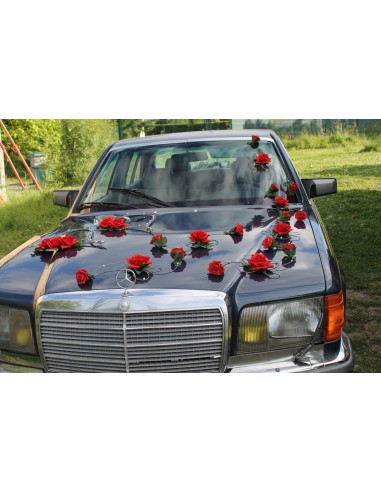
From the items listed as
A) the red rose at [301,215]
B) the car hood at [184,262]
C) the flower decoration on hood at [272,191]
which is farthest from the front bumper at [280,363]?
the flower decoration on hood at [272,191]

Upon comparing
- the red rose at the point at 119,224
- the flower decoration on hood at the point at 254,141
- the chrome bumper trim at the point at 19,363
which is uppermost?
the flower decoration on hood at the point at 254,141

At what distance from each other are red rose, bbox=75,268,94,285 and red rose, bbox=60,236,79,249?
0.52 metres

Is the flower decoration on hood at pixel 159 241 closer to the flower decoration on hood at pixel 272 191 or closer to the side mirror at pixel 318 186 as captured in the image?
the flower decoration on hood at pixel 272 191

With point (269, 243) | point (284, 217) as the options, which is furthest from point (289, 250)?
point (284, 217)

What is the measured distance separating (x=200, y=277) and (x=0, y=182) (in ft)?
38.4

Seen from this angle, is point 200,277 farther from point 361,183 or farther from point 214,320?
point 361,183

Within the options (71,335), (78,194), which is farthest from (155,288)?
(78,194)

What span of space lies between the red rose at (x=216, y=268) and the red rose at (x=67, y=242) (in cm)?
95

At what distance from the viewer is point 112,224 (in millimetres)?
3867

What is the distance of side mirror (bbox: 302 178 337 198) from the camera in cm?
472

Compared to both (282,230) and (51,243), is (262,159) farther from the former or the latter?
(51,243)

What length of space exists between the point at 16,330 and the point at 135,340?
629 mm

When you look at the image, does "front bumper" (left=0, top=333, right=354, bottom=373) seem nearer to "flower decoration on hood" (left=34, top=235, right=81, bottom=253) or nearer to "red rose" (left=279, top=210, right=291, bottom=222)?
"flower decoration on hood" (left=34, top=235, right=81, bottom=253)

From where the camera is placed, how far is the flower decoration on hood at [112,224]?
Answer: 3.87 metres
